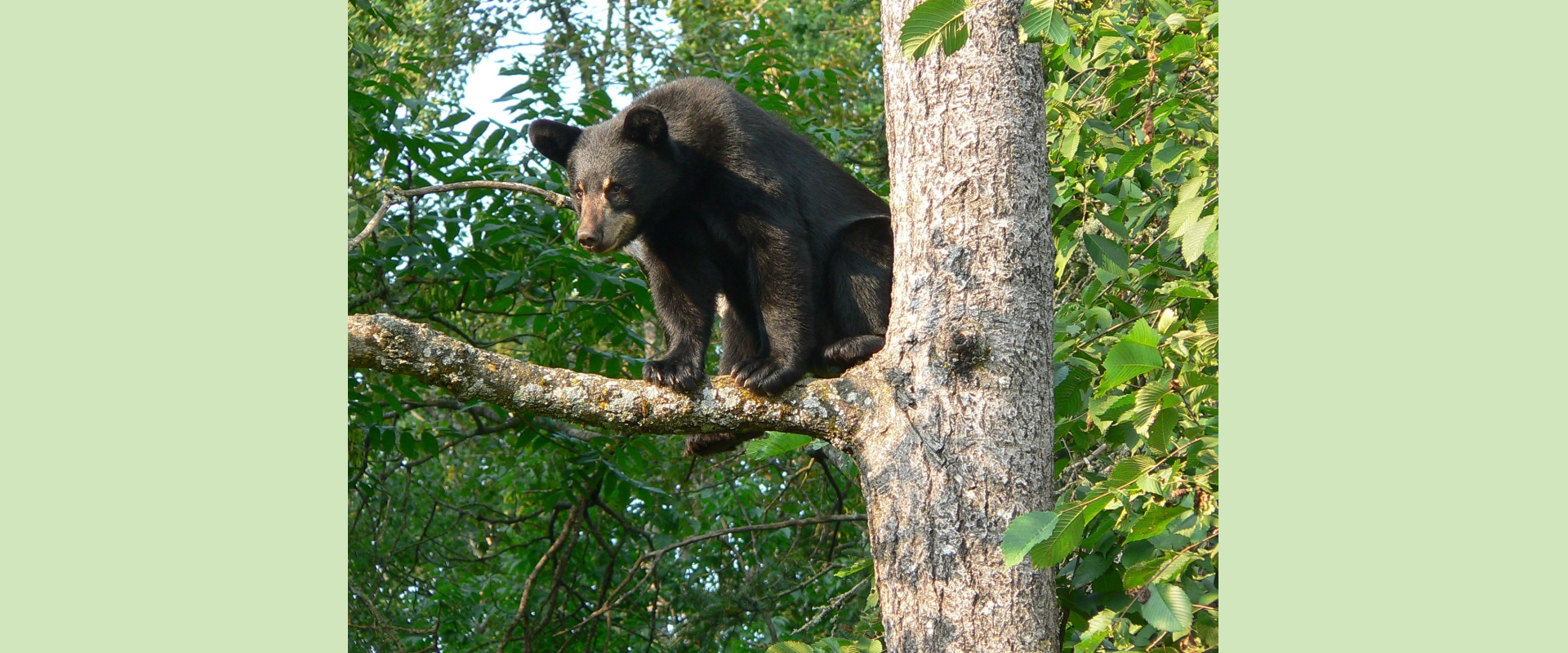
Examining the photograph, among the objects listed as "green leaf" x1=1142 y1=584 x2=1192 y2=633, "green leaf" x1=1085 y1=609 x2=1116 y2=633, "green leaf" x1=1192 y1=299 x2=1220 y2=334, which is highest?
"green leaf" x1=1192 y1=299 x2=1220 y2=334

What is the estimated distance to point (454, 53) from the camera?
10852 millimetres

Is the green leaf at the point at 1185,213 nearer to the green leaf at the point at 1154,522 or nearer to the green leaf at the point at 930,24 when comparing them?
the green leaf at the point at 1154,522

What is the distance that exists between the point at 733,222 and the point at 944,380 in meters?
1.28

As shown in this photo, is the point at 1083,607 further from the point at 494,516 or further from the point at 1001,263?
the point at 494,516

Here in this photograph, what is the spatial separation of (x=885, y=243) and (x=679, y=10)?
6.96 m

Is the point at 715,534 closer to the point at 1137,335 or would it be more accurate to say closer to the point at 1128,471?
the point at 1128,471

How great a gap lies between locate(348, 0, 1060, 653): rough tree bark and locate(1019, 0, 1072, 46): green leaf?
0.94 m

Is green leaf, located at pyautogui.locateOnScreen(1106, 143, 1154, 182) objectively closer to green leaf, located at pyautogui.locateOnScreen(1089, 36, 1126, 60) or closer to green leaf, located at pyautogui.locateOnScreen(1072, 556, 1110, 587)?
green leaf, located at pyautogui.locateOnScreen(1089, 36, 1126, 60)

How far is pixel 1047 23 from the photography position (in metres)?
A: 2.46

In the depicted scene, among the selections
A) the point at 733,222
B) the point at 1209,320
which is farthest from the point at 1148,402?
the point at 733,222

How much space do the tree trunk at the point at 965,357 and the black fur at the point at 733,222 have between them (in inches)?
25.6

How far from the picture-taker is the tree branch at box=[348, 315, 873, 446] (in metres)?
3.33

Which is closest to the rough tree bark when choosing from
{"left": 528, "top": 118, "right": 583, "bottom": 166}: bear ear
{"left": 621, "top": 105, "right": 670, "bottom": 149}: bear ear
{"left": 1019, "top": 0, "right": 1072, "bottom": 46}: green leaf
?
{"left": 1019, "top": 0, "right": 1072, "bottom": 46}: green leaf

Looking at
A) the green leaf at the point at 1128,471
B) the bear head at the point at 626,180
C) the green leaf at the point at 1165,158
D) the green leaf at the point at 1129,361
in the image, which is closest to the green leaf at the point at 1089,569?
the green leaf at the point at 1128,471
